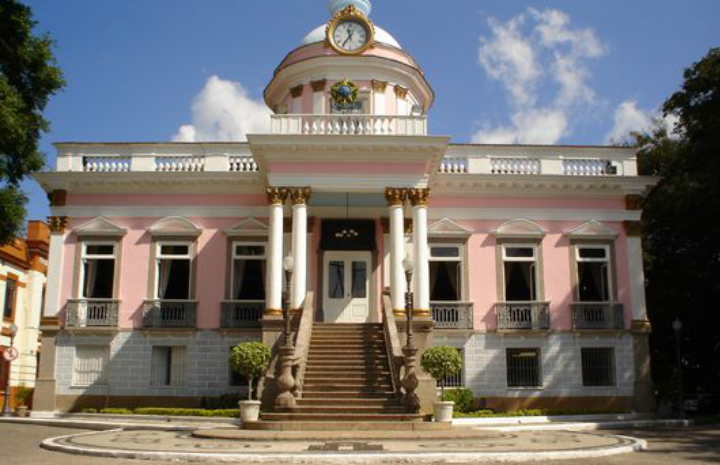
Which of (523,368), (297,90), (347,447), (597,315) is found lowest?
(347,447)

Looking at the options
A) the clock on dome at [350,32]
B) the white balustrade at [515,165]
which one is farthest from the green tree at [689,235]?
the clock on dome at [350,32]

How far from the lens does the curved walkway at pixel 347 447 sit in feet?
38.6

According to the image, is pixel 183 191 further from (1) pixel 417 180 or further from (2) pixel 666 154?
(2) pixel 666 154

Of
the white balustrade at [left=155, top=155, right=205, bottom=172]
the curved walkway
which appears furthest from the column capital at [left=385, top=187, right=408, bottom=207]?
the curved walkway

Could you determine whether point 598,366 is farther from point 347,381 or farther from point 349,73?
point 349,73

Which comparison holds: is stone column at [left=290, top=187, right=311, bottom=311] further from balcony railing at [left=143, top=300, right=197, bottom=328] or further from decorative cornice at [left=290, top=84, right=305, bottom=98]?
decorative cornice at [left=290, top=84, right=305, bottom=98]

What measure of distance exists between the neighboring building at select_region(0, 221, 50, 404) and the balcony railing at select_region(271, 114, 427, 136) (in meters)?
16.7

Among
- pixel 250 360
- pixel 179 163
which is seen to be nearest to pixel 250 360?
pixel 250 360

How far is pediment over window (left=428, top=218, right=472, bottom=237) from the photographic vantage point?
24125mm

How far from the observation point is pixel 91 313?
23453 millimetres

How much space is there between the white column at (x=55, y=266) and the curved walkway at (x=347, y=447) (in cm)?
856

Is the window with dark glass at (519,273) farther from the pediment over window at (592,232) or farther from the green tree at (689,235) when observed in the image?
the green tree at (689,235)

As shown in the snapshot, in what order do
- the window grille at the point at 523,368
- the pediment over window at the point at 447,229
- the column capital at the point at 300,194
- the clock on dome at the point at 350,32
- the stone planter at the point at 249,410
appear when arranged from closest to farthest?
the stone planter at the point at 249,410, the column capital at the point at 300,194, the window grille at the point at 523,368, the pediment over window at the point at 447,229, the clock on dome at the point at 350,32

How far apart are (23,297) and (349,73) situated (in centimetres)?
1924
